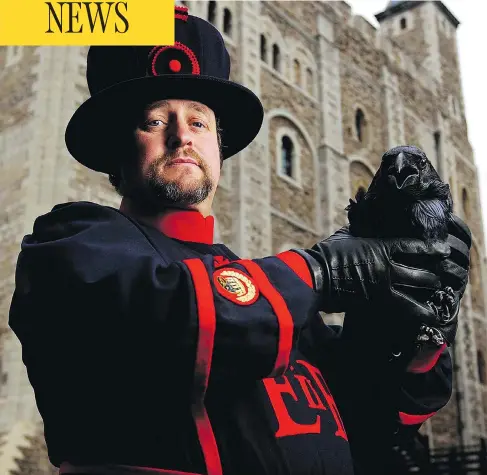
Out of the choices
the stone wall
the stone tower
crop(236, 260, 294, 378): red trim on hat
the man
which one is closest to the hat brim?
the man

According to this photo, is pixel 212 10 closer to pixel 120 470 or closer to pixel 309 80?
pixel 309 80

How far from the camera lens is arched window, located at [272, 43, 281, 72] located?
1504 centimetres

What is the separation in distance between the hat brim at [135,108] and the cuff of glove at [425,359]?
0.88 m

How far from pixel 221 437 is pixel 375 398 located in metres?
0.56

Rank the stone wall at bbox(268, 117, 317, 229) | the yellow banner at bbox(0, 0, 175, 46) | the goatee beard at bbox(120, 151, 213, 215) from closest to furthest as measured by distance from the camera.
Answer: the goatee beard at bbox(120, 151, 213, 215), the yellow banner at bbox(0, 0, 175, 46), the stone wall at bbox(268, 117, 317, 229)

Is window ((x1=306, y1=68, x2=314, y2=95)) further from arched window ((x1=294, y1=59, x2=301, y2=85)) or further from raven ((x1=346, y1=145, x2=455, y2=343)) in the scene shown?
raven ((x1=346, y1=145, x2=455, y2=343))

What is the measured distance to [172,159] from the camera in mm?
1750

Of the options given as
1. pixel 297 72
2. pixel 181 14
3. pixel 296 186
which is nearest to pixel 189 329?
pixel 181 14

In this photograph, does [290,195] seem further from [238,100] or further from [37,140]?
[238,100]

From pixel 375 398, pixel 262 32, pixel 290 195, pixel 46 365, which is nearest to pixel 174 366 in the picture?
pixel 46 365

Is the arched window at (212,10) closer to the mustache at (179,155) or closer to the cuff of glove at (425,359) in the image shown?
the mustache at (179,155)

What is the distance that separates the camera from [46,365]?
58.1 inches

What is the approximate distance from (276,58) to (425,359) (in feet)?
46.5

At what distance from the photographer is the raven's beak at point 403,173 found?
1.56 metres
